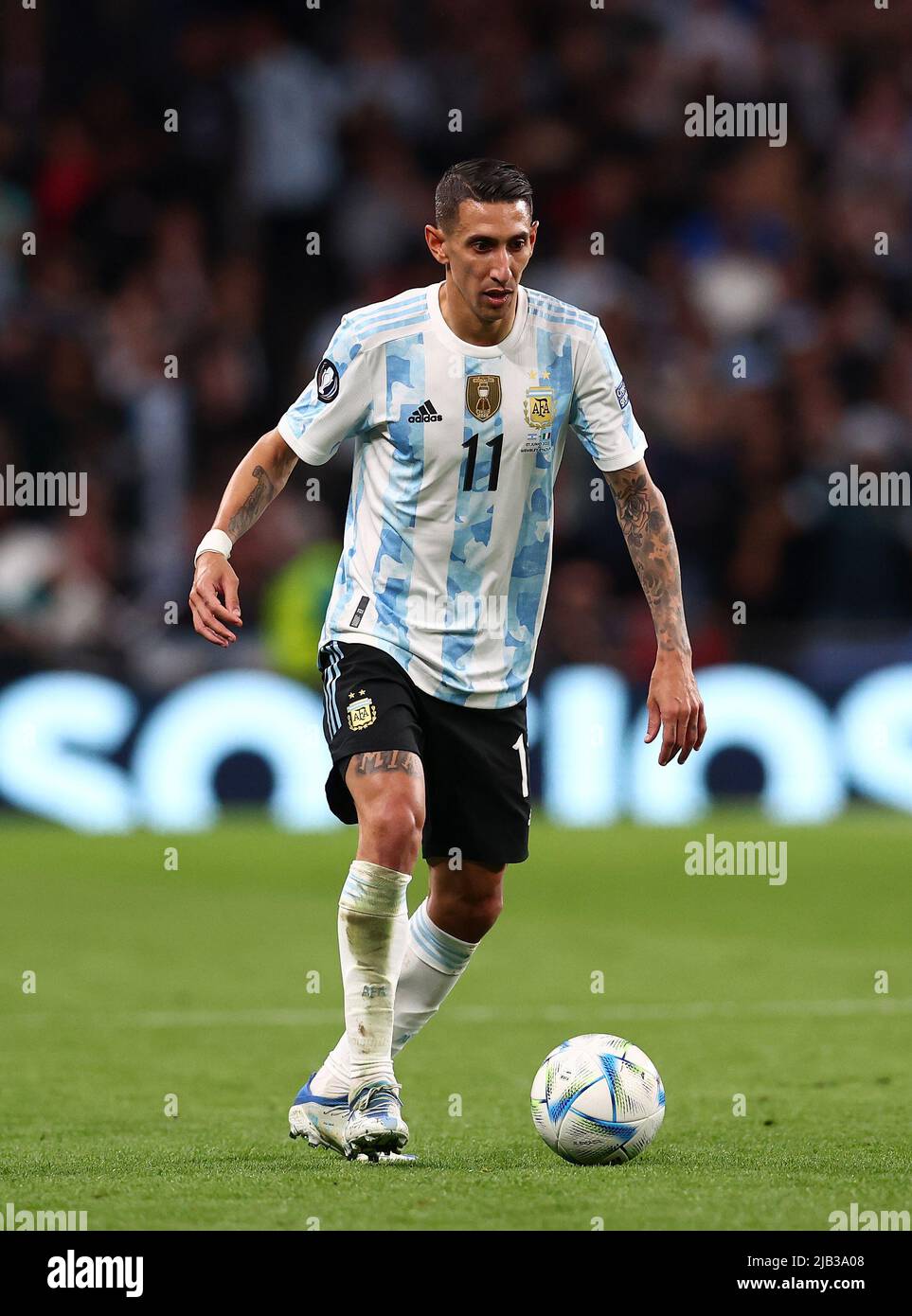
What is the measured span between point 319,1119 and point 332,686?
3.47ft

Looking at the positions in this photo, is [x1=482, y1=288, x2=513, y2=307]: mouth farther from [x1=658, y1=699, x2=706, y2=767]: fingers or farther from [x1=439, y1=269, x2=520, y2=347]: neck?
[x1=658, y1=699, x2=706, y2=767]: fingers

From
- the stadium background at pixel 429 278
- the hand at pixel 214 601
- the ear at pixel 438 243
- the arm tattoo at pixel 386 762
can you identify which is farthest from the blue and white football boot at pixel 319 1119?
the stadium background at pixel 429 278

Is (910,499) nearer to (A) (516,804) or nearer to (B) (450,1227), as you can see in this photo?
(A) (516,804)

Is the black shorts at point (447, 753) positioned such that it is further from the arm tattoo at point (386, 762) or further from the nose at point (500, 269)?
the nose at point (500, 269)

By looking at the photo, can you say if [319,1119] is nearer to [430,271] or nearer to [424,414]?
[424,414]

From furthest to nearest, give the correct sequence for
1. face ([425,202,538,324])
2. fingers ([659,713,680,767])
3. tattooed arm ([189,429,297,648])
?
fingers ([659,713,680,767])
face ([425,202,538,324])
tattooed arm ([189,429,297,648])

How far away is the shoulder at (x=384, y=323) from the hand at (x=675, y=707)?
1038 mm

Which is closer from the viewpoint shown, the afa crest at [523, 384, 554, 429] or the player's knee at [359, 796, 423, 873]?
the player's knee at [359, 796, 423, 873]

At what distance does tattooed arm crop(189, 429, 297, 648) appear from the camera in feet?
17.5

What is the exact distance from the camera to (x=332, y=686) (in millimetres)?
5602

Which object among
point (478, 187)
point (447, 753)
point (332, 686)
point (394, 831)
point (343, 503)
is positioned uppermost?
point (343, 503)

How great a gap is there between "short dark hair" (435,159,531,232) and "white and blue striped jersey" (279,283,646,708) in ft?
0.84

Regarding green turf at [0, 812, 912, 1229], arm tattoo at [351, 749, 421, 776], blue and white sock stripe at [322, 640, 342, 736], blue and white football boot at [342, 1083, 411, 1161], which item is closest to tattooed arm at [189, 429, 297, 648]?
blue and white sock stripe at [322, 640, 342, 736]

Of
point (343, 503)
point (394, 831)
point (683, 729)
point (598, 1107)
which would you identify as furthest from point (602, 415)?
point (343, 503)
